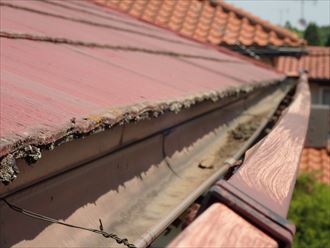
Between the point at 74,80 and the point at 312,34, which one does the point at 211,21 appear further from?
the point at 312,34

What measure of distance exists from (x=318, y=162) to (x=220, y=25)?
3.32 m

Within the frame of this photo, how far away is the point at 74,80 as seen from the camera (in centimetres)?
155

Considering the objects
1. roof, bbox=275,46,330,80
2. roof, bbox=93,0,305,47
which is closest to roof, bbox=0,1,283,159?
roof, bbox=93,0,305,47

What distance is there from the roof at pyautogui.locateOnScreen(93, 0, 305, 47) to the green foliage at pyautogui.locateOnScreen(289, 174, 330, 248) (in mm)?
2186

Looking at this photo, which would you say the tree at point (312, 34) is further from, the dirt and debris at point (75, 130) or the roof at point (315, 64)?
the dirt and debris at point (75, 130)

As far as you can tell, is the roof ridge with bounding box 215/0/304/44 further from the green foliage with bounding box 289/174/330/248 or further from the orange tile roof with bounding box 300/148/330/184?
the orange tile roof with bounding box 300/148/330/184

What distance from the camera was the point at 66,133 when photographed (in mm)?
1013

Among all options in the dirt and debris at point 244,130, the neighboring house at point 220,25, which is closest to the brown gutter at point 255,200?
the dirt and debris at point 244,130

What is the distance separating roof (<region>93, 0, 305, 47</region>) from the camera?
6.43 metres

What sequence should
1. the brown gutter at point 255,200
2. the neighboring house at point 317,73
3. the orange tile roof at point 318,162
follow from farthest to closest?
the neighboring house at point 317,73, the orange tile roof at point 318,162, the brown gutter at point 255,200

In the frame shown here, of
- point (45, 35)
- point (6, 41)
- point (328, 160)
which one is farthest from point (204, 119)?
point (328, 160)

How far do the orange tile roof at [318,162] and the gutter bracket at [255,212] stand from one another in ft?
25.9

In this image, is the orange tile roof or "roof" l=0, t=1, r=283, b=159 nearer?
"roof" l=0, t=1, r=283, b=159

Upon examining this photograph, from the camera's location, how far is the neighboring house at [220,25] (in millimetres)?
6344
